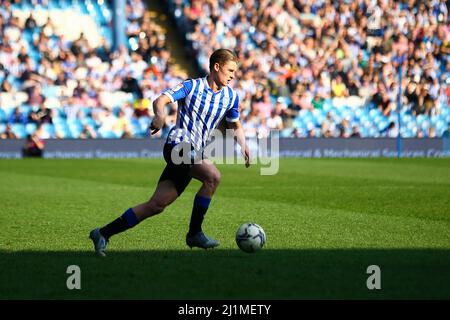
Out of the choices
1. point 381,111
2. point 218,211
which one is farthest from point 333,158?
point 218,211

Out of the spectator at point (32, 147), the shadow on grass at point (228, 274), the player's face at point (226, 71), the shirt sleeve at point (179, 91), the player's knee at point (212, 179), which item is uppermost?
the player's face at point (226, 71)

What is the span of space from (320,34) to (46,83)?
9558 mm

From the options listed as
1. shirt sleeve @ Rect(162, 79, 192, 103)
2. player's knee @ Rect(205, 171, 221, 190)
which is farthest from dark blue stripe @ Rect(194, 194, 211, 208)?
shirt sleeve @ Rect(162, 79, 192, 103)

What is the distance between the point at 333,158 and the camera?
2902 centimetres

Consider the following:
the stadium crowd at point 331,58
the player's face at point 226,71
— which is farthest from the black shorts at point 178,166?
the stadium crowd at point 331,58

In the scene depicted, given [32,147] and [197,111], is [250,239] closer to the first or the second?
[197,111]

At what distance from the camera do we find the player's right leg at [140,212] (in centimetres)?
912

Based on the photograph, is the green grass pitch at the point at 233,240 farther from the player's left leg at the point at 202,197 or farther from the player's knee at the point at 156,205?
the player's knee at the point at 156,205

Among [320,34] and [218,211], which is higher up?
[320,34]

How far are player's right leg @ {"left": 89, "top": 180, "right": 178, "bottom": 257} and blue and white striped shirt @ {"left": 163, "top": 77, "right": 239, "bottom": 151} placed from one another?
0.44 metres

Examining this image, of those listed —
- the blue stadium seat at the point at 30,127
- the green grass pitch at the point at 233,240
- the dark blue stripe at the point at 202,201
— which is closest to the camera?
the green grass pitch at the point at 233,240

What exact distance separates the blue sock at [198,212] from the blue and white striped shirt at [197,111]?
20.1 inches

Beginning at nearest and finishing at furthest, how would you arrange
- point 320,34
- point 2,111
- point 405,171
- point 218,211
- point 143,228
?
point 143,228, point 218,211, point 405,171, point 2,111, point 320,34
